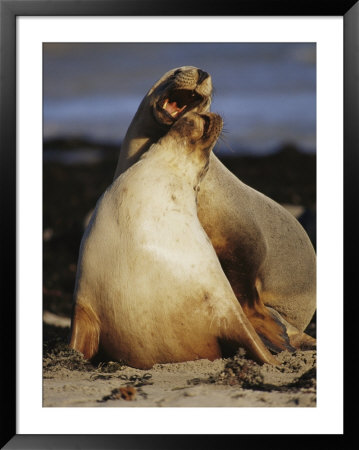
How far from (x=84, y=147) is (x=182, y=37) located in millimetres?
17874

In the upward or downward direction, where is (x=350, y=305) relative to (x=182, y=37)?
downward

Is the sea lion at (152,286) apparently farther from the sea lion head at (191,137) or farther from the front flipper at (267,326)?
the front flipper at (267,326)

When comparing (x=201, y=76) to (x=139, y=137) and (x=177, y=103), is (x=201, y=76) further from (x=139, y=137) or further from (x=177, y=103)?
(x=139, y=137)

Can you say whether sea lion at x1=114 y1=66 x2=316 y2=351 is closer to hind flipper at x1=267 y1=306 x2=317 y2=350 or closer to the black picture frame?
hind flipper at x1=267 y1=306 x2=317 y2=350

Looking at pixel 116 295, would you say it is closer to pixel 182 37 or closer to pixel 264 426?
pixel 264 426

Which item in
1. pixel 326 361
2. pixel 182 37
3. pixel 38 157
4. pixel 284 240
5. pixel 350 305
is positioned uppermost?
pixel 182 37

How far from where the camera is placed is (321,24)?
5.04 metres

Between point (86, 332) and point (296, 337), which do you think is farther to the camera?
point (296, 337)

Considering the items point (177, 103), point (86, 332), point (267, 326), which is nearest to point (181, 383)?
point (86, 332)

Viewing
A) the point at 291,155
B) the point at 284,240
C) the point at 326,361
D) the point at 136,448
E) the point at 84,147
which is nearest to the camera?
the point at 136,448

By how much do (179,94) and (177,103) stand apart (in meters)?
0.09

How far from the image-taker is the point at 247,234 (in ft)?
21.9

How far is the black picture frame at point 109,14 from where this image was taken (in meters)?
4.84

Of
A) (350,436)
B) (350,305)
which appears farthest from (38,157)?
(350,436)
